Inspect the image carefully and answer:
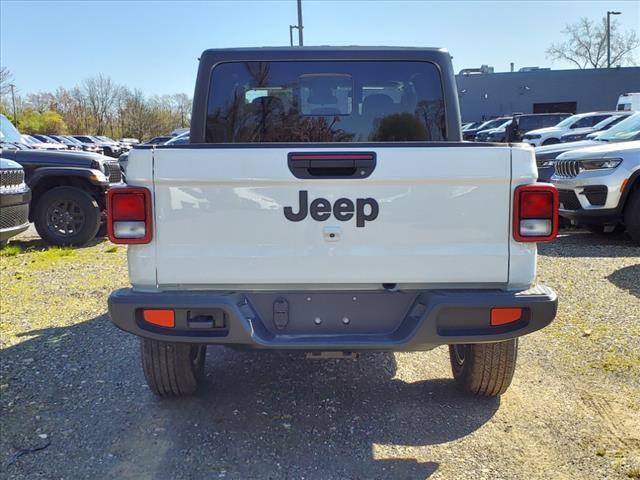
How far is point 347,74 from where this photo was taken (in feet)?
13.6

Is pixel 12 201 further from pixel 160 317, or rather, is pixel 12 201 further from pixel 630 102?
pixel 630 102

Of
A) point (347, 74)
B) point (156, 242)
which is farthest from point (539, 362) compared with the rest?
point (156, 242)

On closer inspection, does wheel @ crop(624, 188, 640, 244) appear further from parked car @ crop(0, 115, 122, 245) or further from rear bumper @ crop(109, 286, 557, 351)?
parked car @ crop(0, 115, 122, 245)

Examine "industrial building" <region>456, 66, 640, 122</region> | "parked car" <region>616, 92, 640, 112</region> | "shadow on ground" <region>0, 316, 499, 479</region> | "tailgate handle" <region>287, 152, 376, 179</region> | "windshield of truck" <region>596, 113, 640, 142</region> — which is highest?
"industrial building" <region>456, 66, 640, 122</region>

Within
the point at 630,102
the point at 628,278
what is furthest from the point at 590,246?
the point at 630,102

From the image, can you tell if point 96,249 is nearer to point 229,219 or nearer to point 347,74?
point 347,74

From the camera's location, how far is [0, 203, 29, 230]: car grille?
7121mm

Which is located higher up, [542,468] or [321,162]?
[321,162]

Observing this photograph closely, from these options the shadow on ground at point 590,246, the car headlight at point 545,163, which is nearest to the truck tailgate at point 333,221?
the shadow on ground at point 590,246

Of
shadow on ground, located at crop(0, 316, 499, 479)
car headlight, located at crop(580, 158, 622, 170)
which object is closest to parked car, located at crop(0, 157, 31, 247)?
shadow on ground, located at crop(0, 316, 499, 479)

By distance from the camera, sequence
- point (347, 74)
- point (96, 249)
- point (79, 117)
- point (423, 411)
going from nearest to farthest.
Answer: point (423, 411), point (347, 74), point (96, 249), point (79, 117)

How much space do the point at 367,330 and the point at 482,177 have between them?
0.93 meters

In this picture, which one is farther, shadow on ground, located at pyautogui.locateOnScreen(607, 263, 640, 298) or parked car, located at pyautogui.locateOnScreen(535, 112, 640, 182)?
parked car, located at pyautogui.locateOnScreen(535, 112, 640, 182)

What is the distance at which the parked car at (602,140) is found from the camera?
30.9ft
